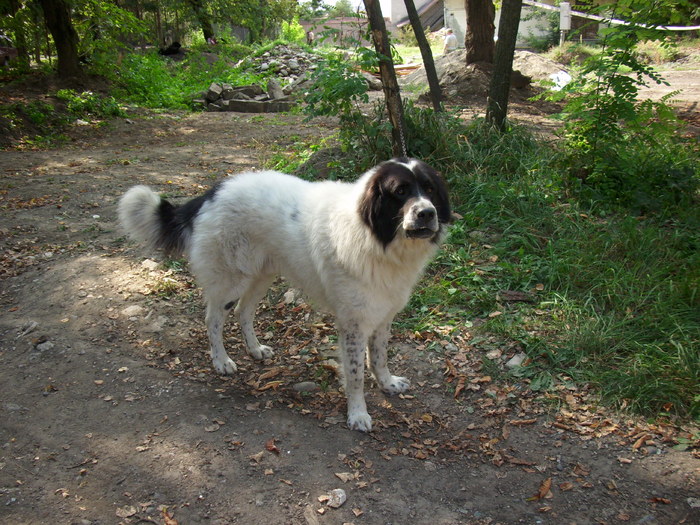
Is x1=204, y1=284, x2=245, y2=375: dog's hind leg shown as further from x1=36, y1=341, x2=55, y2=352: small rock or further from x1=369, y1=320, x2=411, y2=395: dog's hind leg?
x1=36, y1=341, x2=55, y2=352: small rock

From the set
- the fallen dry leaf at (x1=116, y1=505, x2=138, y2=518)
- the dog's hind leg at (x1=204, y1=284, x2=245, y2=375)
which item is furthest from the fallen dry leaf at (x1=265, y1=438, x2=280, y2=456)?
the dog's hind leg at (x1=204, y1=284, x2=245, y2=375)

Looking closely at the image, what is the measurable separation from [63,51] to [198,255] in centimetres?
1327

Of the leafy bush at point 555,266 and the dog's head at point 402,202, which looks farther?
the leafy bush at point 555,266

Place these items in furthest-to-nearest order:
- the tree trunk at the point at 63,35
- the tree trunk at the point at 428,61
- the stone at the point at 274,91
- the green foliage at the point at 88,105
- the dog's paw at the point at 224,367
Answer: the stone at the point at 274,91 → the tree trunk at the point at 63,35 → the green foliage at the point at 88,105 → the tree trunk at the point at 428,61 → the dog's paw at the point at 224,367

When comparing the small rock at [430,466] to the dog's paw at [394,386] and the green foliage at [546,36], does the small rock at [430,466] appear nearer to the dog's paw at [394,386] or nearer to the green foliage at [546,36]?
the dog's paw at [394,386]

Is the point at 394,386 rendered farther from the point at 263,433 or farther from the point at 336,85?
the point at 336,85

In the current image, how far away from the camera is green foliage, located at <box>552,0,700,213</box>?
572cm

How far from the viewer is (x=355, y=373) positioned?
364 centimetres

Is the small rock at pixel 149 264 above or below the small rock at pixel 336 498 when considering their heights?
above

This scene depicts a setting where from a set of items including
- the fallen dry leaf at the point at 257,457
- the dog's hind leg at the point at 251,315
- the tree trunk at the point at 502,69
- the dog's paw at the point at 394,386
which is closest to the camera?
the fallen dry leaf at the point at 257,457

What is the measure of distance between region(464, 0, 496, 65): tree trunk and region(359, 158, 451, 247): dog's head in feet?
32.8

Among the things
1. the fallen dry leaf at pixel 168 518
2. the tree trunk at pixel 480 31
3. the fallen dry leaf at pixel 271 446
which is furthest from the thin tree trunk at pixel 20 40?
the fallen dry leaf at pixel 168 518

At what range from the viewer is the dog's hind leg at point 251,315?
14.3ft

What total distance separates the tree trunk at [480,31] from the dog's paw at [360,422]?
34.5 feet
